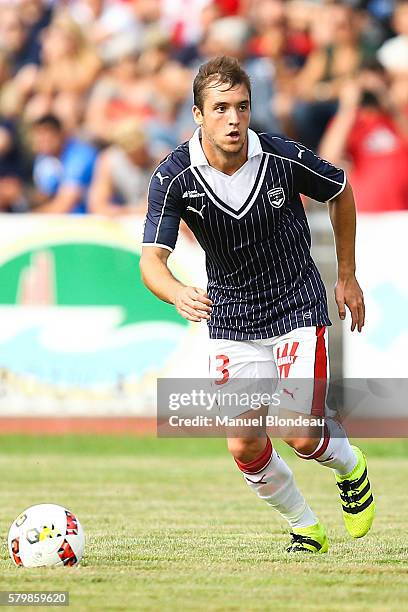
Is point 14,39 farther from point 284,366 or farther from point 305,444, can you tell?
point 305,444

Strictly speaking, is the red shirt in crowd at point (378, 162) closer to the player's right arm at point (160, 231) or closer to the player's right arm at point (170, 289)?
the player's right arm at point (160, 231)

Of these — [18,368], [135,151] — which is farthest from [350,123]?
[18,368]

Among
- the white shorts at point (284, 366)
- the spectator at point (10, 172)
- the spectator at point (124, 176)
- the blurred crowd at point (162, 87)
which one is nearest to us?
the white shorts at point (284, 366)

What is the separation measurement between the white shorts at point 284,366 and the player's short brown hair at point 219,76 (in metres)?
1.34

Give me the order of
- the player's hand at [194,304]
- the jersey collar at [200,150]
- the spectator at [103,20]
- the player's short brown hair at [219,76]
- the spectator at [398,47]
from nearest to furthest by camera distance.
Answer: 1. the player's hand at [194,304]
2. the player's short brown hair at [219,76]
3. the jersey collar at [200,150]
4. the spectator at [398,47]
5. the spectator at [103,20]

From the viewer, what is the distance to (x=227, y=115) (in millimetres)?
6367

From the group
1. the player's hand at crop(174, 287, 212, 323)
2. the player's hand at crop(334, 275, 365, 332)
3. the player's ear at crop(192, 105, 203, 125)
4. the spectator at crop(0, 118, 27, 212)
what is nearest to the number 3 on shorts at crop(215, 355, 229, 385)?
the player's hand at crop(334, 275, 365, 332)

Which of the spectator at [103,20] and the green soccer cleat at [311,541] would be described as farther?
the spectator at [103,20]

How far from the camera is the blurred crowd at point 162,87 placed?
575 inches

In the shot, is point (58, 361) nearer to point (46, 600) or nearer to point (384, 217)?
point (384, 217)

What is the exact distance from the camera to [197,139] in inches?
262

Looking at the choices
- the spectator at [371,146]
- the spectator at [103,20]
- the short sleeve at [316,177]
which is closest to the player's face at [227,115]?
the short sleeve at [316,177]

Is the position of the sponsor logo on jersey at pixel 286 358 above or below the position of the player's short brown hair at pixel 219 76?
below

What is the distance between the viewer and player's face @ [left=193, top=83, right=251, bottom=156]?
20.8ft
